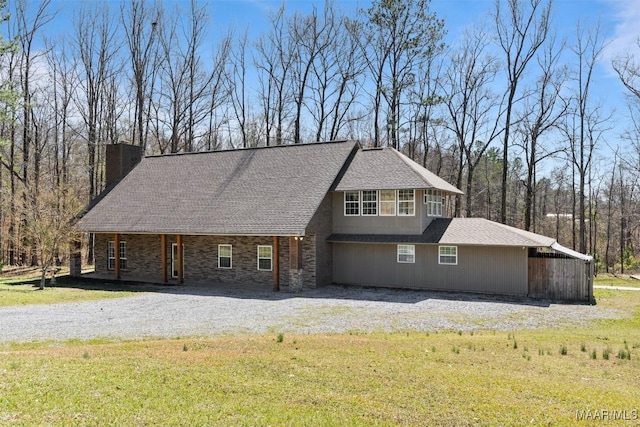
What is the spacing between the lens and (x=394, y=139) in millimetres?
34875

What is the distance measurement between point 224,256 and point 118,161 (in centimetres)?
1127

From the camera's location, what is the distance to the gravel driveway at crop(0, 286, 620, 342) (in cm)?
1293

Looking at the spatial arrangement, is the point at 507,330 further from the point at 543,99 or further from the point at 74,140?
the point at 74,140

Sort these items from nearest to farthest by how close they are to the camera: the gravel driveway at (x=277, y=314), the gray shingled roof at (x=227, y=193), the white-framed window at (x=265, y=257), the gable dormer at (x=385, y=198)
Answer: the gravel driveway at (x=277, y=314)
the gable dormer at (x=385, y=198)
the gray shingled roof at (x=227, y=193)
the white-framed window at (x=265, y=257)

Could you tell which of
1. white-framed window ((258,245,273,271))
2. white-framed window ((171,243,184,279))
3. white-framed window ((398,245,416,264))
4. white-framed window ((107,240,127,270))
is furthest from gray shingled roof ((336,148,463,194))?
white-framed window ((107,240,127,270))

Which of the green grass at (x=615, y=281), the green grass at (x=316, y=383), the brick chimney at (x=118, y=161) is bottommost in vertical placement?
the green grass at (x=615, y=281)

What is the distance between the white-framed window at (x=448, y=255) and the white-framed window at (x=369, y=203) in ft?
11.5

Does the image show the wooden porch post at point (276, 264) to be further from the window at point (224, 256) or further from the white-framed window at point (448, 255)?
the white-framed window at point (448, 255)

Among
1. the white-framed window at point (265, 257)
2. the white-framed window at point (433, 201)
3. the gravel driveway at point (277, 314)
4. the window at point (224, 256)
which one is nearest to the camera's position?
the gravel driveway at point (277, 314)

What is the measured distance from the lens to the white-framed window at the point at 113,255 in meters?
25.7

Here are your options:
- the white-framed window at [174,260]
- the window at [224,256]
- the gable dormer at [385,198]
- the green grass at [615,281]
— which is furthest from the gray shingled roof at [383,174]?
the green grass at [615,281]

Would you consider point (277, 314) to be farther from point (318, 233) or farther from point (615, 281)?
point (615, 281)

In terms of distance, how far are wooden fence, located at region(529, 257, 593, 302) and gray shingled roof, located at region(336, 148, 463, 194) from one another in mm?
5432

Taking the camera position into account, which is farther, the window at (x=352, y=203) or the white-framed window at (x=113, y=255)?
the white-framed window at (x=113, y=255)
